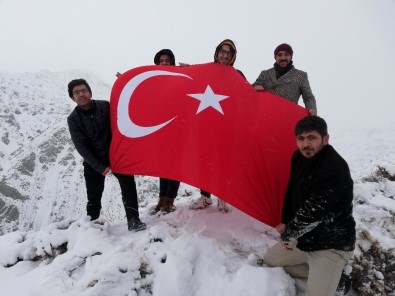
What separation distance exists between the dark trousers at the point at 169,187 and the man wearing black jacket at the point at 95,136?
0.86m

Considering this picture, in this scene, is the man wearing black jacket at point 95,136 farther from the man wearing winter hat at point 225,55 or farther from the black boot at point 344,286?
the black boot at point 344,286

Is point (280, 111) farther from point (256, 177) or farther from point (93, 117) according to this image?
point (93, 117)

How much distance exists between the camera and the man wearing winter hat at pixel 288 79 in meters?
5.71

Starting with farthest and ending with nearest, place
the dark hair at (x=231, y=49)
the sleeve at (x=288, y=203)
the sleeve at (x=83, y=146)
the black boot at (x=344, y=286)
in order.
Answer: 1. the dark hair at (x=231, y=49)
2. the sleeve at (x=83, y=146)
3. the black boot at (x=344, y=286)
4. the sleeve at (x=288, y=203)

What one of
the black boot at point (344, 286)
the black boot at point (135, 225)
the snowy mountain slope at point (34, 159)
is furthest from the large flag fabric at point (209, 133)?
the snowy mountain slope at point (34, 159)

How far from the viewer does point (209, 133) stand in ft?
15.8

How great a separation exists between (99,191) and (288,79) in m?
4.25

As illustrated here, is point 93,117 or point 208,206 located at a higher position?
point 93,117

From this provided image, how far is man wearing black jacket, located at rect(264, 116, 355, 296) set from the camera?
3326mm

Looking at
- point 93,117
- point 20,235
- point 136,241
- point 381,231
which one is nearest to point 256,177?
point 136,241

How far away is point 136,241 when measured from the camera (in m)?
4.60

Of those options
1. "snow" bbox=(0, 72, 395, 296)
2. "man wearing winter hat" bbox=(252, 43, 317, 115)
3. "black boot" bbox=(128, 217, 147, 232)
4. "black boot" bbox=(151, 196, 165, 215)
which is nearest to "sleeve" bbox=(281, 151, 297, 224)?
"snow" bbox=(0, 72, 395, 296)

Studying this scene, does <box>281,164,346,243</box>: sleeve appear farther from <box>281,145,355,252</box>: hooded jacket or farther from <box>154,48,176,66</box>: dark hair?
<box>154,48,176,66</box>: dark hair

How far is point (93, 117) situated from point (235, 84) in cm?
259
